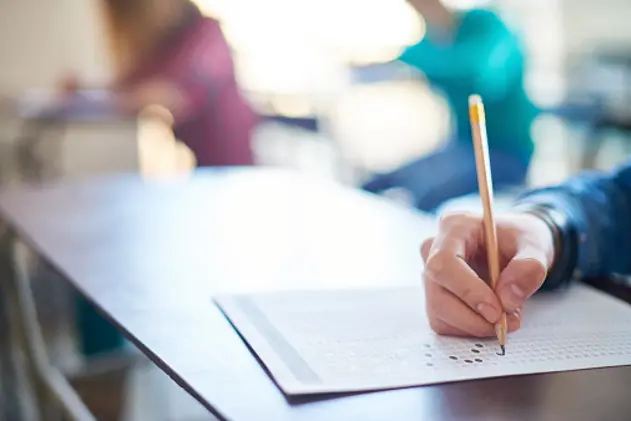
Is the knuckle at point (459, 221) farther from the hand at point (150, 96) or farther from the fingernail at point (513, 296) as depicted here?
the hand at point (150, 96)

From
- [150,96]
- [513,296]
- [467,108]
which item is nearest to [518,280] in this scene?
[513,296]

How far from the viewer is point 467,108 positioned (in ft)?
7.39

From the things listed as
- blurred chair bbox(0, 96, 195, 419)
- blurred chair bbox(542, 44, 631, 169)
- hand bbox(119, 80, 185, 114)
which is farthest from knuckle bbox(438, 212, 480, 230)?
blurred chair bbox(542, 44, 631, 169)

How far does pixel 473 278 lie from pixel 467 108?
5.25 feet

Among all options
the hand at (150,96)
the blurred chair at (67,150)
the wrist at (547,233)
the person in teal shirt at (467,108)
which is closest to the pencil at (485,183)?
the wrist at (547,233)

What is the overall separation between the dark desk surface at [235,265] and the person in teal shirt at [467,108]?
60 cm

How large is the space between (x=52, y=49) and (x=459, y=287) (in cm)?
361

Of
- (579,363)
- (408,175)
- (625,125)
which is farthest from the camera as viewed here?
(625,125)

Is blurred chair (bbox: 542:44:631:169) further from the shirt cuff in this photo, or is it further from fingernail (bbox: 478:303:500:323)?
fingernail (bbox: 478:303:500:323)

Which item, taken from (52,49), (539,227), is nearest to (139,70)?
(52,49)

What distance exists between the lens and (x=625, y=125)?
3000 mm

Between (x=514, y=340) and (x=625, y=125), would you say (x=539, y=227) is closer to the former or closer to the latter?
(x=514, y=340)

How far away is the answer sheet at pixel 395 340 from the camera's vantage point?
0.64 m

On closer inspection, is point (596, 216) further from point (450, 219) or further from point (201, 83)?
point (201, 83)
